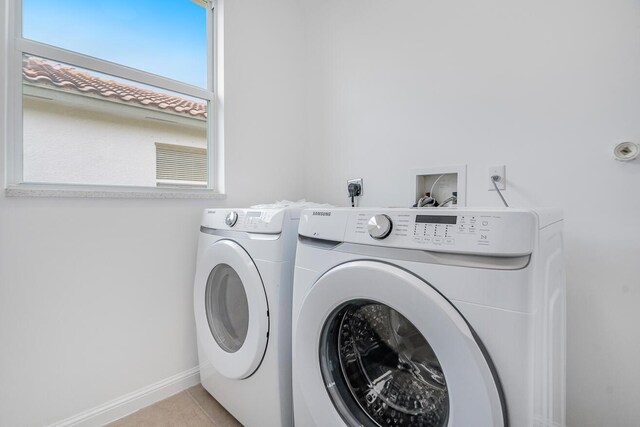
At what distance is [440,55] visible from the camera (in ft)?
Result: 4.48

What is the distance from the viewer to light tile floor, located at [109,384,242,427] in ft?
4.07

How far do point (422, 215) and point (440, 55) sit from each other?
1.11m

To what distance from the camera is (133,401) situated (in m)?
1.30

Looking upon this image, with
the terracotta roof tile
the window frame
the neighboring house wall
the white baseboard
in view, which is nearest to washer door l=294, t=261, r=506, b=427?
the white baseboard

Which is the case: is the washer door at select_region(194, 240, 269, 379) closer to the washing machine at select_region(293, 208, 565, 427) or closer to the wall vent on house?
the washing machine at select_region(293, 208, 565, 427)

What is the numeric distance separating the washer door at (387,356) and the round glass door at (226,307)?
0.44 meters

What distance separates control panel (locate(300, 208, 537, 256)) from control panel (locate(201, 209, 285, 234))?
0.28m

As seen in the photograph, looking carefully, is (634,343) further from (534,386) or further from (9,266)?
(9,266)

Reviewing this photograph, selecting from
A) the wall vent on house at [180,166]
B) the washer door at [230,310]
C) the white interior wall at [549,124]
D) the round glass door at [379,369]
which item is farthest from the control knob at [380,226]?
the wall vent on house at [180,166]

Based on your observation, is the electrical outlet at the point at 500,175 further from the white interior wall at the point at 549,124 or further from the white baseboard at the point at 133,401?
the white baseboard at the point at 133,401

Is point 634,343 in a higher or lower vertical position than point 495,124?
lower

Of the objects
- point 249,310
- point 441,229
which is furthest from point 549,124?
point 249,310

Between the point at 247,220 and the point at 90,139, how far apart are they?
85 centimetres

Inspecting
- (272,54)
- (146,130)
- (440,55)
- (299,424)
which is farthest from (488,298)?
(272,54)
